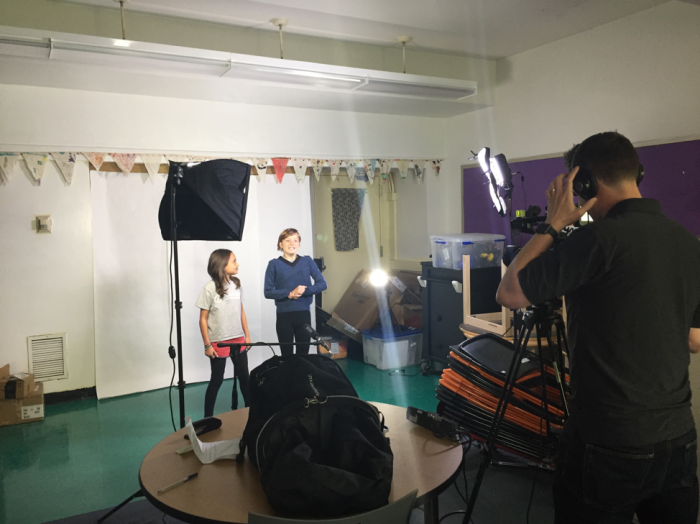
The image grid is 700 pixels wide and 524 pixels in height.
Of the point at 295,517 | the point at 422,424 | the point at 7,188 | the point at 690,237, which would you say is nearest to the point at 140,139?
the point at 7,188

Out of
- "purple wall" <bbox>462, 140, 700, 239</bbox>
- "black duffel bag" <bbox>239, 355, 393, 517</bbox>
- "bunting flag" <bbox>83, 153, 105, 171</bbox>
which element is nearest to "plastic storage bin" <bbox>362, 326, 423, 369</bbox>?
"purple wall" <bbox>462, 140, 700, 239</bbox>

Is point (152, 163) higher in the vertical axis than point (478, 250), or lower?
higher

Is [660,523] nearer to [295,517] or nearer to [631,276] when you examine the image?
[631,276]

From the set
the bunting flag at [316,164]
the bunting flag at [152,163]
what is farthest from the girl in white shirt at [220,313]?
the bunting flag at [316,164]

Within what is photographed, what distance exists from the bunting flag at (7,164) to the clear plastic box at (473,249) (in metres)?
3.49

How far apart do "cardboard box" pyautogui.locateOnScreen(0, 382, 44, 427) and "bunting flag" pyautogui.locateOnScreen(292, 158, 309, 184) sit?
2.77 meters

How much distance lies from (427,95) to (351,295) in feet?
7.77

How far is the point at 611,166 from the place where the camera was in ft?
4.85

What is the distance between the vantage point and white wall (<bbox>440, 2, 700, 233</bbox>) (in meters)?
3.61

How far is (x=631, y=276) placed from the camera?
138 cm

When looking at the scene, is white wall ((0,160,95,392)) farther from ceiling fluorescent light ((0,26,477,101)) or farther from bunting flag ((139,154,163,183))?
ceiling fluorescent light ((0,26,477,101))

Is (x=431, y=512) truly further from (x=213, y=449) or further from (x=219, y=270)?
(x=219, y=270)

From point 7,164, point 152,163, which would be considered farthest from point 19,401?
point 152,163

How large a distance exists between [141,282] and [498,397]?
10.4ft
